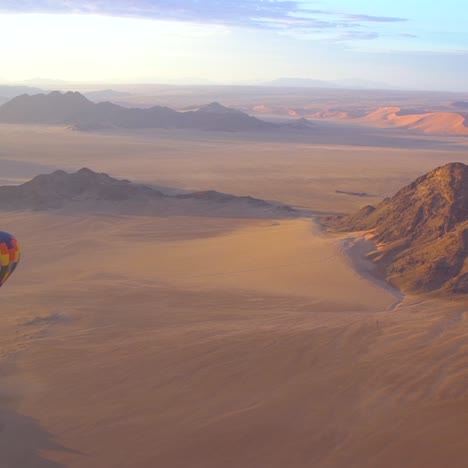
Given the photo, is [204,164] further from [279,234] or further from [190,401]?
[190,401]

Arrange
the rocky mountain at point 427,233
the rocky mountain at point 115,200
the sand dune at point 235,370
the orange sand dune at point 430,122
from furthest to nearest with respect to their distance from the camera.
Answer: the orange sand dune at point 430,122 → the rocky mountain at point 115,200 → the rocky mountain at point 427,233 → the sand dune at point 235,370

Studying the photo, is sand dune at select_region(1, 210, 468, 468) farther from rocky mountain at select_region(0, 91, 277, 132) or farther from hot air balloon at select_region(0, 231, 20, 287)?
rocky mountain at select_region(0, 91, 277, 132)

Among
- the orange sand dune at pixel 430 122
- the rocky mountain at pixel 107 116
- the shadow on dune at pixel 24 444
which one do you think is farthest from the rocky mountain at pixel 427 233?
the orange sand dune at pixel 430 122

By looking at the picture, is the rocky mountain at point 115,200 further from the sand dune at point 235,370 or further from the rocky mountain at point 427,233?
the sand dune at point 235,370

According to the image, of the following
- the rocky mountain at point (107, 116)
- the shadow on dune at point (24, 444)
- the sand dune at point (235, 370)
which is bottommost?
the shadow on dune at point (24, 444)

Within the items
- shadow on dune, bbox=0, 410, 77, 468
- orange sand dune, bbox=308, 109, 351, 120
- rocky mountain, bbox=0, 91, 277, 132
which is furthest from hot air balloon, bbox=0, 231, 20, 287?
orange sand dune, bbox=308, 109, 351, 120

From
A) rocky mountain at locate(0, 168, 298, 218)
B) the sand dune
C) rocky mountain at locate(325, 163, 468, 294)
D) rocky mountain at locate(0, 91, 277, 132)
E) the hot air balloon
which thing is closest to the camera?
the sand dune
